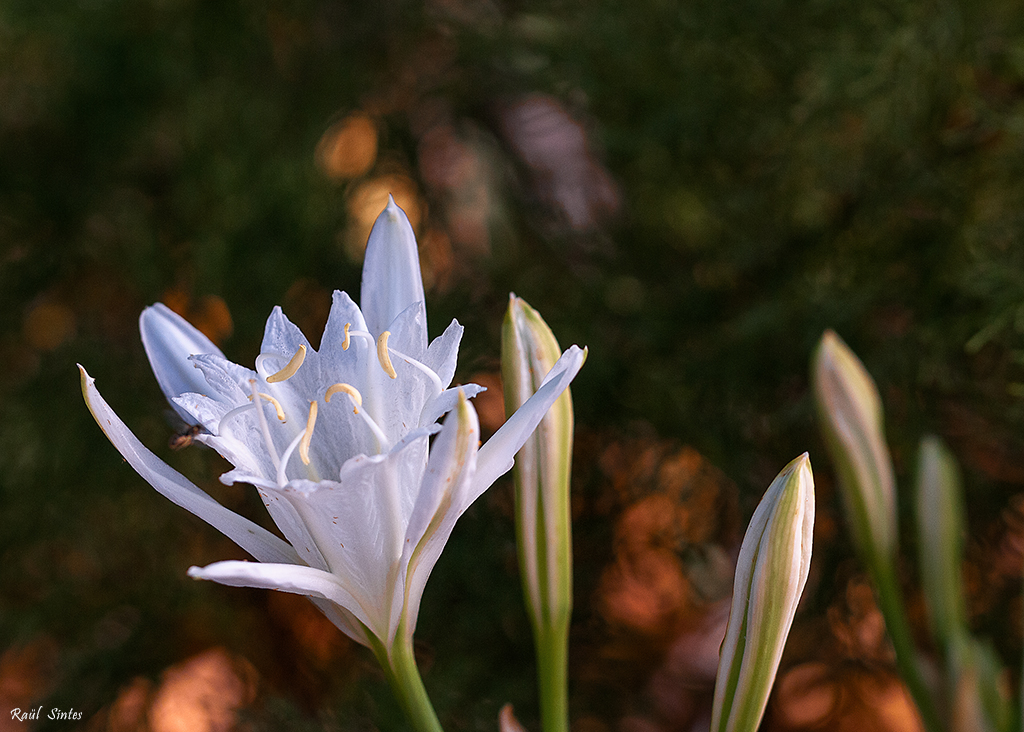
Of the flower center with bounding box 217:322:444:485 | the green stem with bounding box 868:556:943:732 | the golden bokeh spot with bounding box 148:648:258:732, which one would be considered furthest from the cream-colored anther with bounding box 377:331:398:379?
the golden bokeh spot with bounding box 148:648:258:732

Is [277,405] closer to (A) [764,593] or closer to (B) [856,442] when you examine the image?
(A) [764,593]

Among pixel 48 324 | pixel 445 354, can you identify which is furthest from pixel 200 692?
pixel 445 354

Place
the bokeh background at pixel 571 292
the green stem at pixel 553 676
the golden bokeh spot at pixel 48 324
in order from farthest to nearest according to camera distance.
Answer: the golden bokeh spot at pixel 48 324
the bokeh background at pixel 571 292
the green stem at pixel 553 676

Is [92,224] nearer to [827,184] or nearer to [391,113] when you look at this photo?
[391,113]

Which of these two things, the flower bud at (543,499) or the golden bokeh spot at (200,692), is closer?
the flower bud at (543,499)

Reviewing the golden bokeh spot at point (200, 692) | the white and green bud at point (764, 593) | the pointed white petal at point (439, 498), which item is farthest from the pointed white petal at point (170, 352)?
the golden bokeh spot at point (200, 692)

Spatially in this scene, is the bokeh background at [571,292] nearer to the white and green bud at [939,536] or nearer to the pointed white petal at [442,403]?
the white and green bud at [939,536]
